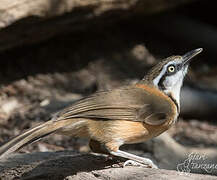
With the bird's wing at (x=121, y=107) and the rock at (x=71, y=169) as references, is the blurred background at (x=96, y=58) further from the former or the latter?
the rock at (x=71, y=169)

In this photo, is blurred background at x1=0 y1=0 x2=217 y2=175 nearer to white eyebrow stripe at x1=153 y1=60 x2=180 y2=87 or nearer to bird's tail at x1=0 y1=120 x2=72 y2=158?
white eyebrow stripe at x1=153 y1=60 x2=180 y2=87

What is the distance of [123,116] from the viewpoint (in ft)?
19.3

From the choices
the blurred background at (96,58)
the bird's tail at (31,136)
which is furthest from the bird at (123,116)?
the blurred background at (96,58)

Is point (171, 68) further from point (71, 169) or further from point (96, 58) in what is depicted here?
point (96, 58)

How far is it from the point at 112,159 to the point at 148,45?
5870 millimetres

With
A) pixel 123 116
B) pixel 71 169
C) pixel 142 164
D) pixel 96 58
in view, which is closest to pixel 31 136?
pixel 71 169

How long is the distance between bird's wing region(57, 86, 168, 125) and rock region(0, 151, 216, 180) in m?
0.54

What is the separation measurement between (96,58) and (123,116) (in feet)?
15.0

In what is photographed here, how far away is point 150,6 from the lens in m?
9.78

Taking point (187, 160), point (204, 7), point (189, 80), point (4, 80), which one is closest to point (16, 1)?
point (4, 80)

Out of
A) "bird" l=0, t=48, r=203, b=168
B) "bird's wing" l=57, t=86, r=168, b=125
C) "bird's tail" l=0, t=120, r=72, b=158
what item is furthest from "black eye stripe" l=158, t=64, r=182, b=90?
"bird's tail" l=0, t=120, r=72, b=158

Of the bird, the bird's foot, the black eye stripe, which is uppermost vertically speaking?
the black eye stripe

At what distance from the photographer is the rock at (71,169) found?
5147 millimetres

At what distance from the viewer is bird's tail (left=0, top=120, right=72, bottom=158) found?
16.3 feet
